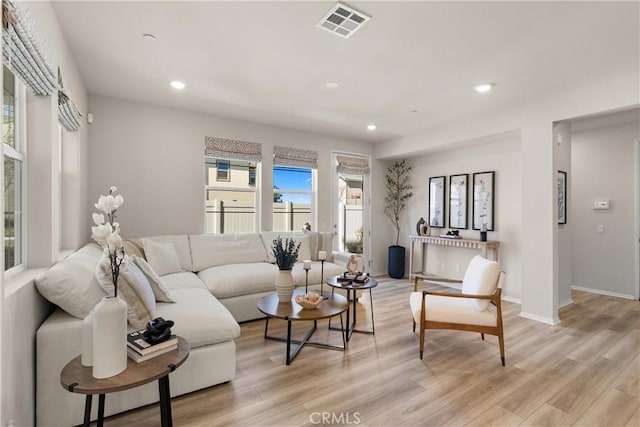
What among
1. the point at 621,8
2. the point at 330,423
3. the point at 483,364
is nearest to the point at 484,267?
the point at 483,364

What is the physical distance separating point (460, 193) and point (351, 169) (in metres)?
1.86

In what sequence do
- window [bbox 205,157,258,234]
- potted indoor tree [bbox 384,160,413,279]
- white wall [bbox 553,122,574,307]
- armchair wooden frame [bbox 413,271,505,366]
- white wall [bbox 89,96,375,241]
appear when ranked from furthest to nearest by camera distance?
1. potted indoor tree [bbox 384,160,413,279]
2. window [bbox 205,157,258,234]
3. white wall [bbox 553,122,574,307]
4. white wall [bbox 89,96,375,241]
5. armchair wooden frame [bbox 413,271,505,366]

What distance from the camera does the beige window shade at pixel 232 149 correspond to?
431cm

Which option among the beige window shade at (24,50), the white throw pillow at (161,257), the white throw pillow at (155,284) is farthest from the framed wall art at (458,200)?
the beige window shade at (24,50)

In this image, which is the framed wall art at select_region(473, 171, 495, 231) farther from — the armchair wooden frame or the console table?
the armchair wooden frame

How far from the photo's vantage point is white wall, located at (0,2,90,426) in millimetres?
1403

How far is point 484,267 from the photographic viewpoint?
108 inches

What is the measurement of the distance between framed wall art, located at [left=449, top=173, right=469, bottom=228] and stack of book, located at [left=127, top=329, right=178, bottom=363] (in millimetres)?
4608

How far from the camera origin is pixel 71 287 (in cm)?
182

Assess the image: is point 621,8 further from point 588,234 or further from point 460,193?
point 588,234

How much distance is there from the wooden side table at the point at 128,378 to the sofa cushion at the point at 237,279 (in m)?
1.81

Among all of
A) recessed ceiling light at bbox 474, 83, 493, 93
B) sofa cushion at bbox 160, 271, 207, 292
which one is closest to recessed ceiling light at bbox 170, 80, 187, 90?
sofa cushion at bbox 160, 271, 207, 292

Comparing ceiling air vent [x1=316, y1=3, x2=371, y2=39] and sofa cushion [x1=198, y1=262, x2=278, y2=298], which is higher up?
ceiling air vent [x1=316, y1=3, x2=371, y2=39]

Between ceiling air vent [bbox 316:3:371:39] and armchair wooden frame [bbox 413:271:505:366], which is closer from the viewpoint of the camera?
ceiling air vent [bbox 316:3:371:39]
